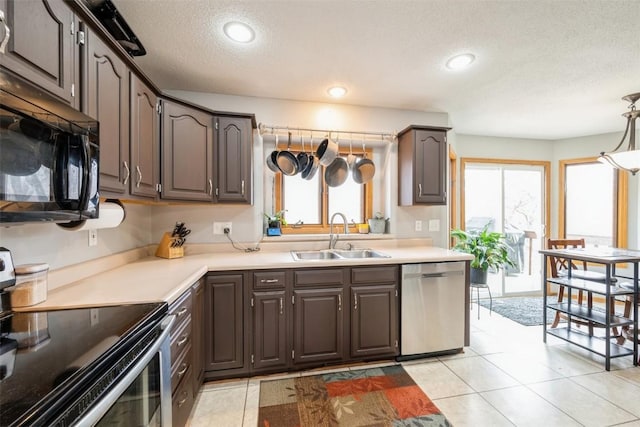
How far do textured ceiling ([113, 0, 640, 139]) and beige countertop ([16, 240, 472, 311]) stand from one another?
1.53m

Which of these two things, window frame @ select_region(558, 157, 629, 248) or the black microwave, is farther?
window frame @ select_region(558, 157, 629, 248)

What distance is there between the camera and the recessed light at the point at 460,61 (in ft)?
6.46

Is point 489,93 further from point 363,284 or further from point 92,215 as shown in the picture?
point 92,215

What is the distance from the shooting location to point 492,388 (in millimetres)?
1949

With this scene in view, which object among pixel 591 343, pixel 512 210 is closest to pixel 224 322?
pixel 591 343

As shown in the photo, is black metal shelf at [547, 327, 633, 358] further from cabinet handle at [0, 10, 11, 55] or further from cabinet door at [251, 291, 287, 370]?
cabinet handle at [0, 10, 11, 55]

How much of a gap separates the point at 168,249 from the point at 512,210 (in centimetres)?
460

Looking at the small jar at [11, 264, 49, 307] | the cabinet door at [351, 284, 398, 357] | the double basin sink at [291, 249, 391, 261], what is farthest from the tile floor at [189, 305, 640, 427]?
the small jar at [11, 264, 49, 307]

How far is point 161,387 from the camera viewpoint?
1128mm

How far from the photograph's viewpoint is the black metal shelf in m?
2.26

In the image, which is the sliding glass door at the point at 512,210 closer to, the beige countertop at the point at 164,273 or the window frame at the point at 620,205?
the window frame at the point at 620,205

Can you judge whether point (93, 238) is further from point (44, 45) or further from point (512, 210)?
point (512, 210)

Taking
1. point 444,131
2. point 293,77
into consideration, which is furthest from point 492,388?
point 293,77

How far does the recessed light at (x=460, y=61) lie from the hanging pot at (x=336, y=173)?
1.20 meters
